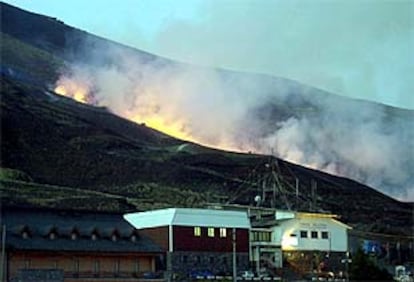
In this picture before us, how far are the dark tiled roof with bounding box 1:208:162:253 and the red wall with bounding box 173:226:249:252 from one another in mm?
1417

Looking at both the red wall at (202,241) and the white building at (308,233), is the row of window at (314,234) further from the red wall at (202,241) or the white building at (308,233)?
the red wall at (202,241)

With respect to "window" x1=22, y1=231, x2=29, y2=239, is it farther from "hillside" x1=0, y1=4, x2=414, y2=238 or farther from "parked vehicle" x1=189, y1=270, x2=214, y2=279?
"hillside" x1=0, y1=4, x2=414, y2=238

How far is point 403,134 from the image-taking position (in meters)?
24.0

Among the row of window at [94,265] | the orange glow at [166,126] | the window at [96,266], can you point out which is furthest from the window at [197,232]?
the orange glow at [166,126]

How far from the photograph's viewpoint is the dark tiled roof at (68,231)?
41.8 feet

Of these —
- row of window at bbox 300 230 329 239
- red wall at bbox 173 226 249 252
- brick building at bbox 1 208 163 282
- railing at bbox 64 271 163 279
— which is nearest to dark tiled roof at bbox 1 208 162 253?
brick building at bbox 1 208 163 282

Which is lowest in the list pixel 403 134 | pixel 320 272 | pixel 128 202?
pixel 320 272

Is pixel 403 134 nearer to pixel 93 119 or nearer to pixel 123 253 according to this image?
pixel 93 119

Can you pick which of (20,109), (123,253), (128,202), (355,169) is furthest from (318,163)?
(123,253)

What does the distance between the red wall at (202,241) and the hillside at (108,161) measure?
145 inches

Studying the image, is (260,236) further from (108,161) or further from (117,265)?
(117,265)

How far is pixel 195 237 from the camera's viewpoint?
15961 millimetres

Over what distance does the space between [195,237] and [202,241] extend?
161 mm

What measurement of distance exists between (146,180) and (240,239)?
17.0ft
